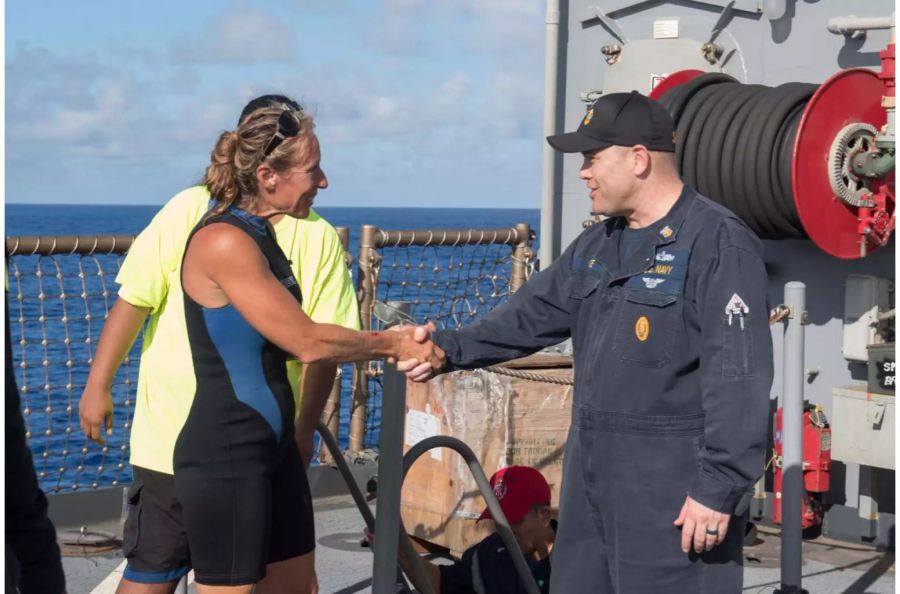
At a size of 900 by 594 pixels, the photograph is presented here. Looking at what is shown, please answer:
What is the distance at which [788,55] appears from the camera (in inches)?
263

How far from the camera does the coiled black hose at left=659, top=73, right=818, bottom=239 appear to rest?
6141 millimetres

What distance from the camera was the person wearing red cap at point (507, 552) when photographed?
4.88m

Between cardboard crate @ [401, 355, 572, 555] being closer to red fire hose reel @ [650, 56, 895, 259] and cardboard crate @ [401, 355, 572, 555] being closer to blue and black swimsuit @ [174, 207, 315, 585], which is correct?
red fire hose reel @ [650, 56, 895, 259]

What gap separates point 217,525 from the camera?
3652 mm

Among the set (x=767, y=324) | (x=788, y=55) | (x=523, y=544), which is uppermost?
(x=788, y=55)

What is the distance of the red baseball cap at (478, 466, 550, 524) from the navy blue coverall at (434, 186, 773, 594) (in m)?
1.20

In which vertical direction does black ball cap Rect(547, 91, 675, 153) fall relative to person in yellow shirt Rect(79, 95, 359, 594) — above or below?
above

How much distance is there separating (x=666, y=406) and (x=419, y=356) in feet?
2.86

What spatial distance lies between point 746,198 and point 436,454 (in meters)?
1.88

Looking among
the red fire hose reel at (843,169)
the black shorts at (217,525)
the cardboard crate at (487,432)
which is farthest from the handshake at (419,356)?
the red fire hose reel at (843,169)

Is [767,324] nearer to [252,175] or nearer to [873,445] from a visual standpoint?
[252,175]

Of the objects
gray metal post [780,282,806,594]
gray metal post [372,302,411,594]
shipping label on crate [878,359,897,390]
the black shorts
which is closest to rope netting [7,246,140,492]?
the black shorts

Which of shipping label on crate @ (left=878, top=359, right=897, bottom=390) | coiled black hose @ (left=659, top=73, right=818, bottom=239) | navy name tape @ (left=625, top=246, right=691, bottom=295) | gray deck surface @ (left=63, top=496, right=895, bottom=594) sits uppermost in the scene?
coiled black hose @ (left=659, top=73, right=818, bottom=239)

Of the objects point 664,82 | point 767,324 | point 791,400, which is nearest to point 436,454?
point 791,400
